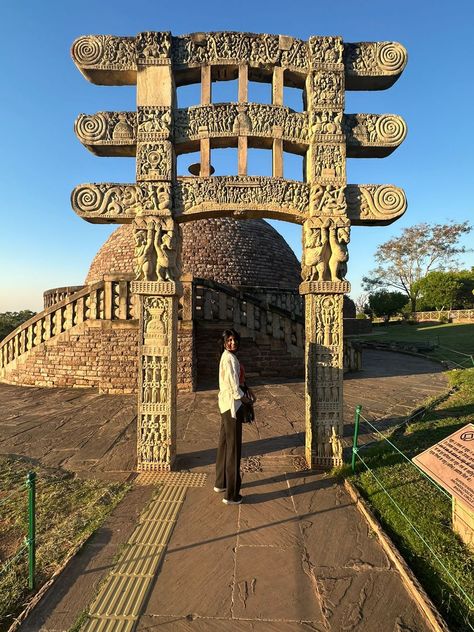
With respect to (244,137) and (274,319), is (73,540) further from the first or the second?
(274,319)

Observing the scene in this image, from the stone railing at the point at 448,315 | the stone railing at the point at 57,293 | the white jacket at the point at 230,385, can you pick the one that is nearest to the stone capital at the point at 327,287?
the white jacket at the point at 230,385

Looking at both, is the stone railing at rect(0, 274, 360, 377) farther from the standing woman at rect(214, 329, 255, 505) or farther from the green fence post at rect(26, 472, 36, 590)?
the green fence post at rect(26, 472, 36, 590)

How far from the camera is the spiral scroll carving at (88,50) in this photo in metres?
4.54

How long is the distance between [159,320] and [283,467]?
2.58 metres

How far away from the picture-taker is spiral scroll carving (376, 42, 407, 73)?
4652 millimetres

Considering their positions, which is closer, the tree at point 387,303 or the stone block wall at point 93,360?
the stone block wall at point 93,360

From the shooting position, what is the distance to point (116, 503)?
371 cm

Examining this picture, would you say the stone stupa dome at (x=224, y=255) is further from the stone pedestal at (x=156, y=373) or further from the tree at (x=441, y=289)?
the tree at (x=441, y=289)

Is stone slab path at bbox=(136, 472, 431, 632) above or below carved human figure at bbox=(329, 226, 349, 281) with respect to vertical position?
below

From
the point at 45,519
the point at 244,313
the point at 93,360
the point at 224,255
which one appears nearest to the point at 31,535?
the point at 45,519

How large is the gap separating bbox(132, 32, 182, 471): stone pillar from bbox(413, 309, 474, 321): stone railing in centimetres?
3891

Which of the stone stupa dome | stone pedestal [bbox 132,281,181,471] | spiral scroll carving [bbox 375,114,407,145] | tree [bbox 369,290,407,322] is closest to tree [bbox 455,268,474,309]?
tree [bbox 369,290,407,322]

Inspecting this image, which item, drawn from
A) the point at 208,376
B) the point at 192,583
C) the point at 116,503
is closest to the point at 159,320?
the point at 116,503

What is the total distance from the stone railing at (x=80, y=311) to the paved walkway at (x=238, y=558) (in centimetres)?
480
